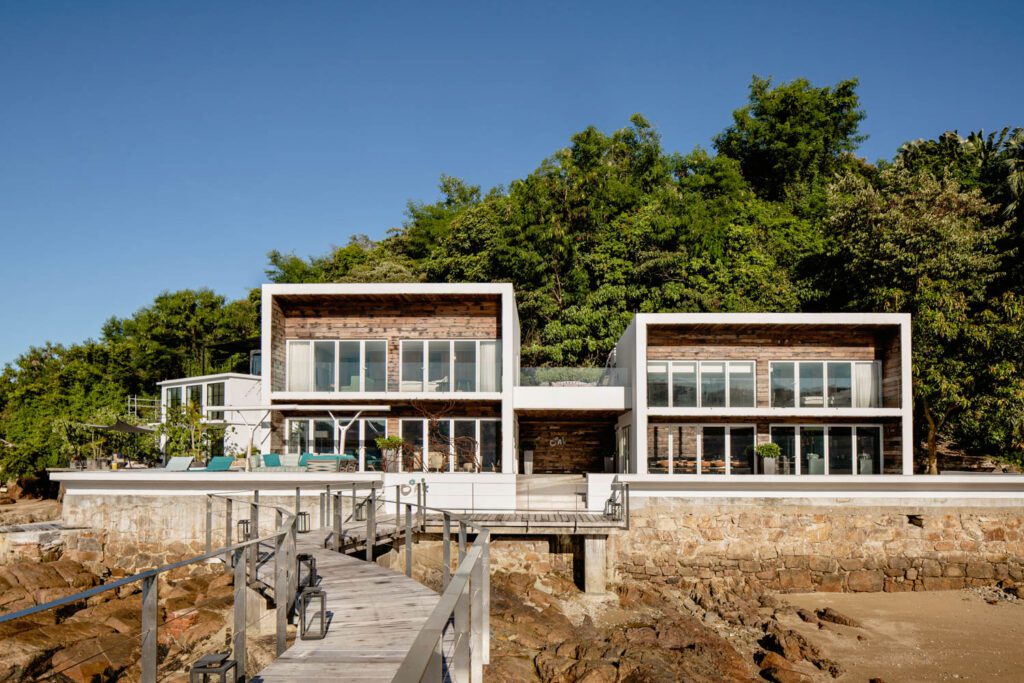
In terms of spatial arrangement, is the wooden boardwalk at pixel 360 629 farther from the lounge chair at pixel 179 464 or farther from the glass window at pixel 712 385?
the glass window at pixel 712 385

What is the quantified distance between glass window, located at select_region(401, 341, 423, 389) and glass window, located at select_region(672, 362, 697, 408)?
25.0 feet

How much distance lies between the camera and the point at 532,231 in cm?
3700

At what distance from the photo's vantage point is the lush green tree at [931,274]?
25.8 meters

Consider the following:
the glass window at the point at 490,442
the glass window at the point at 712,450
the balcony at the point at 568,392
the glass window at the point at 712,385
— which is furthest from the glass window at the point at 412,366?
the glass window at the point at 712,450

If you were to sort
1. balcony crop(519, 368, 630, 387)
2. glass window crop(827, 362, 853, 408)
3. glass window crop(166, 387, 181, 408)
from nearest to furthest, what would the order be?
glass window crop(827, 362, 853, 408)
balcony crop(519, 368, 630, 387)
glass window crop(166, 387, 181, 408)

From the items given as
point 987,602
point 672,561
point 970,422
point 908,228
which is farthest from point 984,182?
point 672,561

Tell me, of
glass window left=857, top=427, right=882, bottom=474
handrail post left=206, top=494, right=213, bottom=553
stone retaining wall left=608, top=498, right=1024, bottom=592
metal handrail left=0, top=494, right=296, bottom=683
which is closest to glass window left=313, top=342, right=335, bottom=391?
handrail post left=206, top=494, right=213, bottom=553

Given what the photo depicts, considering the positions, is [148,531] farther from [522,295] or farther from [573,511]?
[522,295]

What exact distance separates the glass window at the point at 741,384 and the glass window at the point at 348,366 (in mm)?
11266

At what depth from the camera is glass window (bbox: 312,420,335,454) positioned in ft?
78.0

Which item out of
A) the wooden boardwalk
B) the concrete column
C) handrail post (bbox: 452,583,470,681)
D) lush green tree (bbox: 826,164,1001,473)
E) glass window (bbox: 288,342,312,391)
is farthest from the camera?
lush green tree (bbox: 826,164,1001,473)

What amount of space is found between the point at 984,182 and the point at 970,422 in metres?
14.1

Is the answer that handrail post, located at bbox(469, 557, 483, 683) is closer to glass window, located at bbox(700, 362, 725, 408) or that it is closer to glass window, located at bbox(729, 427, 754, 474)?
glass window, located at bbox(700, 362, 725, 408)

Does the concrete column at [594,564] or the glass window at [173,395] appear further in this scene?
the glass window at [173,395]
